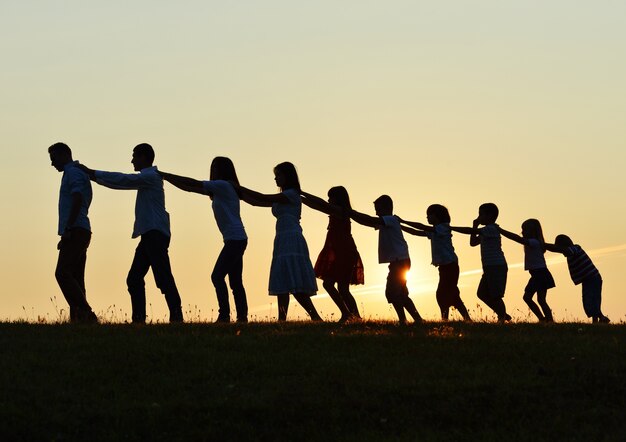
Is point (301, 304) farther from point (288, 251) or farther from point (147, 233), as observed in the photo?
point (147, 233)

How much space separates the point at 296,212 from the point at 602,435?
766 centimetres

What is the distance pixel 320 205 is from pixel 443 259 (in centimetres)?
420

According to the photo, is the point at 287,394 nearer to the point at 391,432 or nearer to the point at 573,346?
the point at 391,432

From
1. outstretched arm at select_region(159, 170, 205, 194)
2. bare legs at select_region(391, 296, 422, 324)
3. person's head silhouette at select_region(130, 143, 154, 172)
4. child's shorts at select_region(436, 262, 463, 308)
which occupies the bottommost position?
bare legs at select_region(391, 296, 422, 324)

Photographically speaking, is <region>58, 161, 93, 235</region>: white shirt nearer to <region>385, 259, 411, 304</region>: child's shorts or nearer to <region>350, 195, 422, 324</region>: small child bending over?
<region>350, 195, 422, 324</region>: small child bending over

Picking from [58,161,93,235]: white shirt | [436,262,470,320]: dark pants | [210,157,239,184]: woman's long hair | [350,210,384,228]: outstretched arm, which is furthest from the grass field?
[436,262,470,320]: dark pants

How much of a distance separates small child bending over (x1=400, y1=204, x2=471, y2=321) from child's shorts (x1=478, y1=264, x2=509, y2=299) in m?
0.54

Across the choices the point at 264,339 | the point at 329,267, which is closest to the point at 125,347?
the point at 264,339

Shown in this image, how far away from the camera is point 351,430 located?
1165 cm

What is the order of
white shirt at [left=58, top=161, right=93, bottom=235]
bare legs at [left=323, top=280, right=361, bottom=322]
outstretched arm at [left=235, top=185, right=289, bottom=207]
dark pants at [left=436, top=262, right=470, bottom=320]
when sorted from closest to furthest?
white shirt at [left=58, top=161, right=93, bottom=235], outstretched arm at [left=235, top=185, right=289, bottom=207], bare legs at [left=323, top=280, right=361, bottom=322], dark pants at [left=436, top=262, right=470, bottom=320]

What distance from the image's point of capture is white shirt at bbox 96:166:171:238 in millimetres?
16828

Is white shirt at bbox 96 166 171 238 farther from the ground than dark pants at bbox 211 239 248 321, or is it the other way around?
white shirt at bbox 96 166 171 238

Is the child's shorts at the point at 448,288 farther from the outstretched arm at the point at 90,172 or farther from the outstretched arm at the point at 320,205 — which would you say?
the outstretched arm at the point at 90,172

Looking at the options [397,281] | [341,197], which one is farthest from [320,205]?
[397,281]
